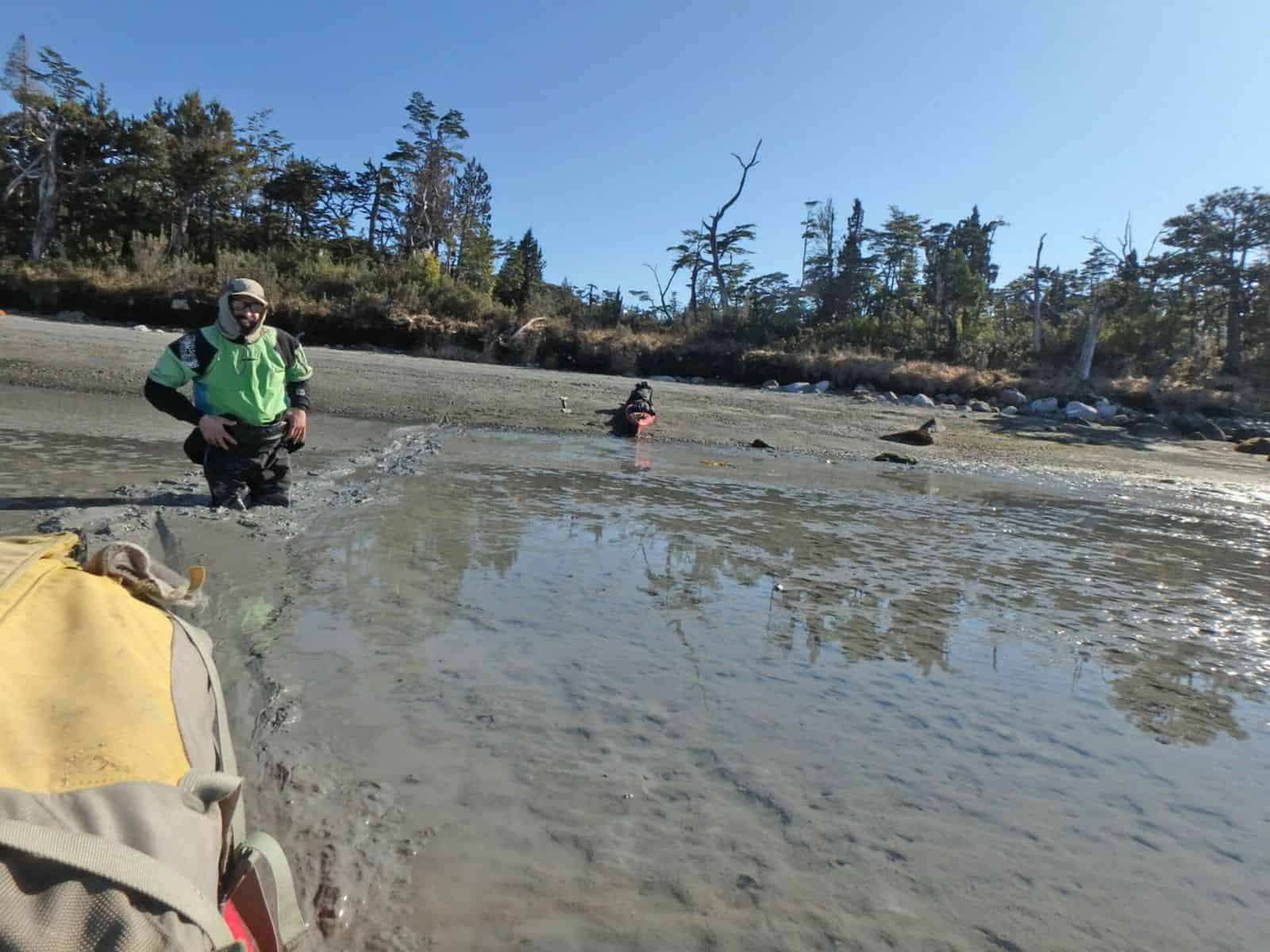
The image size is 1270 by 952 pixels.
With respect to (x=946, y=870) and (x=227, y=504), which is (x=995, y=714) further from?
(x=227, y=504)

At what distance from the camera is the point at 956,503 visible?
782cm

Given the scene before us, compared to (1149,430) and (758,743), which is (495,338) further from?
(758,743)

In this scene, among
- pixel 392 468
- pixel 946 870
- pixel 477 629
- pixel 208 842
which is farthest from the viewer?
pixel 392 468

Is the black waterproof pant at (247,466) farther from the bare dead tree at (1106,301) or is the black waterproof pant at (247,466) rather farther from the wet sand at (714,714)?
the bare dead tree at (1106,301)

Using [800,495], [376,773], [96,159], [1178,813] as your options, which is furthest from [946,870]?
[96,159]

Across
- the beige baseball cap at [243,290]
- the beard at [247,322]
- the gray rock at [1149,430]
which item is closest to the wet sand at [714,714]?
the beard at [247,322]

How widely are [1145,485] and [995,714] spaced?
10.0 meters

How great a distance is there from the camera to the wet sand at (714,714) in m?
1.75

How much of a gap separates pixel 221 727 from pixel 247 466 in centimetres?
341

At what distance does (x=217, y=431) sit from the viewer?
176 inches

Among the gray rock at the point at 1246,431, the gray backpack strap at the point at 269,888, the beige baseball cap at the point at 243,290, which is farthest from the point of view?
the gray rock at the point at 1246,431

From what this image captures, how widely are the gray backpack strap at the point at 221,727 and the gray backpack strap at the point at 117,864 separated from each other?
307 millimetres

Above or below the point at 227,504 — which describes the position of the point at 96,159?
above

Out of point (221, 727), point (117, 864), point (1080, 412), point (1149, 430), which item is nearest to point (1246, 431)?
point (1149, 430)
